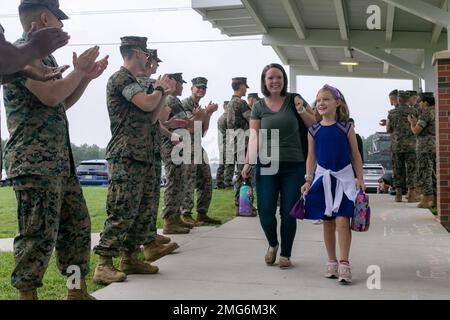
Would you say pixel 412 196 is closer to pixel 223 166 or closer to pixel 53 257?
pixel 223 166

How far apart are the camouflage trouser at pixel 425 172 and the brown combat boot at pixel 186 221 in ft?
13.5

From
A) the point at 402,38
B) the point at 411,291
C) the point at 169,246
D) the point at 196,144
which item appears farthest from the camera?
the point at 402,38

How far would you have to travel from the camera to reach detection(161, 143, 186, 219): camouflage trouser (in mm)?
6309

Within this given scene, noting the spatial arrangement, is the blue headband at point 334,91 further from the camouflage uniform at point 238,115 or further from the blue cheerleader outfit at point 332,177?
the camouflage uniform at point 238,115

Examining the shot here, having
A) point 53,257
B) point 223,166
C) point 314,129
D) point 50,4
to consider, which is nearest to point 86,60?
point 50,4

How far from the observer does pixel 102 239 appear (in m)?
4.14

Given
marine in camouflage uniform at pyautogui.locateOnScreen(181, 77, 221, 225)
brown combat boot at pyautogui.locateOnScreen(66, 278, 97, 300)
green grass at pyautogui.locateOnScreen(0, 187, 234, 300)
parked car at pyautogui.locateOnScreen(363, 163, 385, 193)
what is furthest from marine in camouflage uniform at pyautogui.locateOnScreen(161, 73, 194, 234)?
parked car at pyautogui.locateOnScreen(363, 163, 385, 193)

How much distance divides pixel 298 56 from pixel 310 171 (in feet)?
57.9

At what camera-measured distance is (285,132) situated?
15.3 feet

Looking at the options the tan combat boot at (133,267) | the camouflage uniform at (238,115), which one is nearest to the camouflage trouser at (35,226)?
the tan combat boot at (133,267)

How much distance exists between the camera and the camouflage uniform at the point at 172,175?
6.32 meters

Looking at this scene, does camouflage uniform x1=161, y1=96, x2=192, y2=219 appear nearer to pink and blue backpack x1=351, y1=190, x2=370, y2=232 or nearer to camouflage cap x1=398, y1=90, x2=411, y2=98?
pink and blue backpack x1=351, y1=190, x2=370, y2=232
